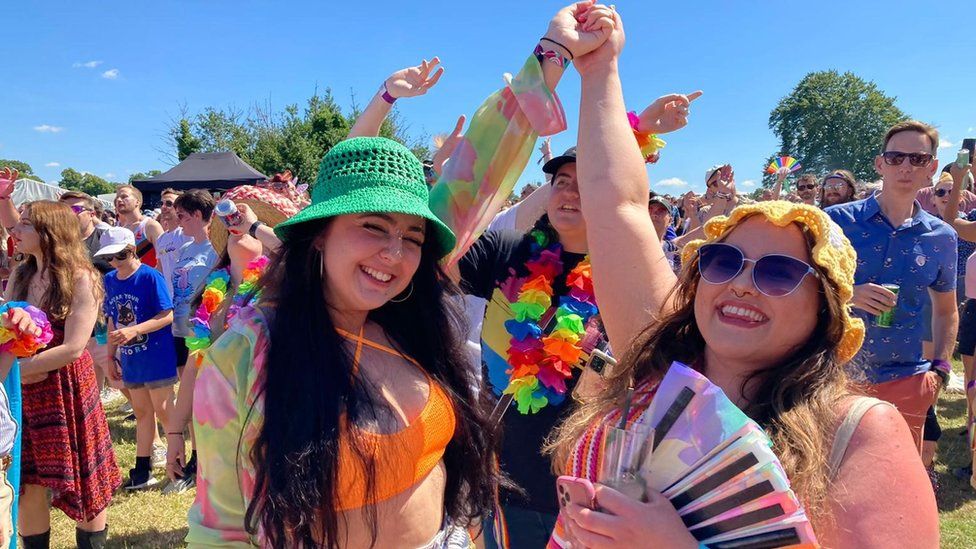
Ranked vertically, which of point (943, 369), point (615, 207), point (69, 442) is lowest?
point (69, 442)

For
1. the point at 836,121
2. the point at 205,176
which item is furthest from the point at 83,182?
the point at 836,121

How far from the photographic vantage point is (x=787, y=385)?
114 cm

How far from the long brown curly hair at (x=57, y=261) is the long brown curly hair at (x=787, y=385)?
3186mm

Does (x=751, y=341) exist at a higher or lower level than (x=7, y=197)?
lower

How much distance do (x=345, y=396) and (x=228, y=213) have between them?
2204mm

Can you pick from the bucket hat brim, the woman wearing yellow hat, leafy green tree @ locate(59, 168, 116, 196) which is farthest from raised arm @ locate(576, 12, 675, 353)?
leafy green tree @ locate(59, 168, 116, 196)

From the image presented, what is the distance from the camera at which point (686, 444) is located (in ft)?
2.95

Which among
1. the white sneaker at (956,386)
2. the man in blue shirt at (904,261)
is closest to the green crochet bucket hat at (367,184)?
the man in blue shirt at (904,261)

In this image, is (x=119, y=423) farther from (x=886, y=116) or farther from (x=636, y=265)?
(x=886, y=116)

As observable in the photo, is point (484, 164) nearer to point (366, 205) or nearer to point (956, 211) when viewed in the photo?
point (366, 205)

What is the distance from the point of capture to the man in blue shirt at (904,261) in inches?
129

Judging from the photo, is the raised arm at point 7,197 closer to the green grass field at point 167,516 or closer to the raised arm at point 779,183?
the green grass field at point 167,516

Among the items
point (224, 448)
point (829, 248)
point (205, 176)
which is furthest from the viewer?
point (205, 176)

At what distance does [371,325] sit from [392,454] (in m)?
0.40
